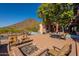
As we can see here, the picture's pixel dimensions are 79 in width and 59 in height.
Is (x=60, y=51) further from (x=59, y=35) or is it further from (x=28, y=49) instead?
(x=28, y=49)

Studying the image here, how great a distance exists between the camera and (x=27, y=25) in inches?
134

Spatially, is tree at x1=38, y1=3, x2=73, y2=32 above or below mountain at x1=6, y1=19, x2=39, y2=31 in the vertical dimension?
above

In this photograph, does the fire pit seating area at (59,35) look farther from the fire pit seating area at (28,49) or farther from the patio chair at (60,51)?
the fire pit seating area at (28,49)

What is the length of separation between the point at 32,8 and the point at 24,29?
307 millimetres

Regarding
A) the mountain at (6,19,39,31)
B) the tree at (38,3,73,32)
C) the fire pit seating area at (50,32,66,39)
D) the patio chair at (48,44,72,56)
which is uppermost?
the tree at (38,3,73,32)

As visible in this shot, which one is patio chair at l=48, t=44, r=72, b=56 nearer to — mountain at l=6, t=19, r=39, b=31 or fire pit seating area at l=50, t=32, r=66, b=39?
fire pit seating area at l=50, t=32, r=66, b=39

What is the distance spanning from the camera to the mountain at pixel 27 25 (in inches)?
133

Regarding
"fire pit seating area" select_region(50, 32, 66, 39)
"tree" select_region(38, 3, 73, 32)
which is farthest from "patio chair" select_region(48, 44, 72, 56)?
"tree" select_region(38, 3, 73, 32)

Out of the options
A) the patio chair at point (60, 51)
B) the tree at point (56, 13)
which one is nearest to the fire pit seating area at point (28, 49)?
the patio chair at point (60, 51)

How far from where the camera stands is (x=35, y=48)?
342 cm

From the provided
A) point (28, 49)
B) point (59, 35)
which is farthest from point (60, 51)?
point (28, 49)

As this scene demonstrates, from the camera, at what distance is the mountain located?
3369 millimetres

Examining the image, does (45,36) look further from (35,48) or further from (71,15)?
(71,15)

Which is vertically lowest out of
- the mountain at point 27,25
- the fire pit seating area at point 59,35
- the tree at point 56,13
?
the fire pit seating area at point 59,35
